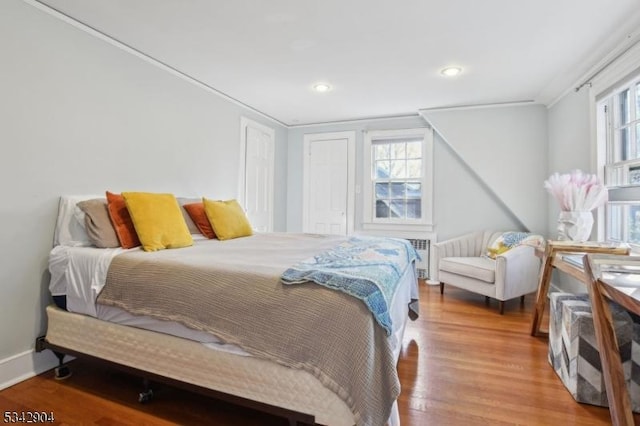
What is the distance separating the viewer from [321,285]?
4.39 ft

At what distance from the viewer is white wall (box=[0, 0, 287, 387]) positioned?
6.17 feet

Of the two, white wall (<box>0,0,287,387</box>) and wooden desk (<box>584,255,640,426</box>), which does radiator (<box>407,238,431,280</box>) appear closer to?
wooden desk (<box>584,255,640,426</box>)

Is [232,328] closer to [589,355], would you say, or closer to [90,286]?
[90,286]

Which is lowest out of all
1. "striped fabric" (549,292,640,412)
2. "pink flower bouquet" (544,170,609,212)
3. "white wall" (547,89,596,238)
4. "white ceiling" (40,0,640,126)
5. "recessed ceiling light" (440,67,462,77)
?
"striped fabric" (549,292,640,412)

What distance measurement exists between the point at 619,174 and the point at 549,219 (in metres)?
1.32

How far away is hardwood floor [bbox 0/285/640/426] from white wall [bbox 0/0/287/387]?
41cm

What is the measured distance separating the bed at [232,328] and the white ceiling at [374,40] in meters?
1.48

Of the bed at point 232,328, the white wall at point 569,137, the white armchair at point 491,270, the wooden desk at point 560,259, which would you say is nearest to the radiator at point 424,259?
the white armchair at point 491,270

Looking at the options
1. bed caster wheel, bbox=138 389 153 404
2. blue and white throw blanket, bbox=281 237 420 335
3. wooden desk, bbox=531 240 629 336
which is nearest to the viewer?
blue and white throw blanket, bbox=281 237 420 335

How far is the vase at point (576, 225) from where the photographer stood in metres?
2.34

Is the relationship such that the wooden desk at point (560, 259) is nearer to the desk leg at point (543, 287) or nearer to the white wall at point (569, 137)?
the desk leg at point (543, 287)

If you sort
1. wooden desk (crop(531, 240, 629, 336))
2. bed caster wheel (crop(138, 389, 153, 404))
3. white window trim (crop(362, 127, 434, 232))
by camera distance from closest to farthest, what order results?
bed caster wheel (crop(138, 389, 153, 404)), wooden desk (crop(531, 240, 629, 336)), white window trim (crop(362, 127, 434, 232))

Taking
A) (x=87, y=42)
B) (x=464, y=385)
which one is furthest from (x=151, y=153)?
(x=464, y=385)

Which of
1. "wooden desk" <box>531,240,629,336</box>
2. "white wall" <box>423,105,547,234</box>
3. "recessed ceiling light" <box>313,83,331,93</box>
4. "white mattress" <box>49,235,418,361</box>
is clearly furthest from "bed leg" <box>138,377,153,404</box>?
"white wall" <box>423,105,547,234</box>
